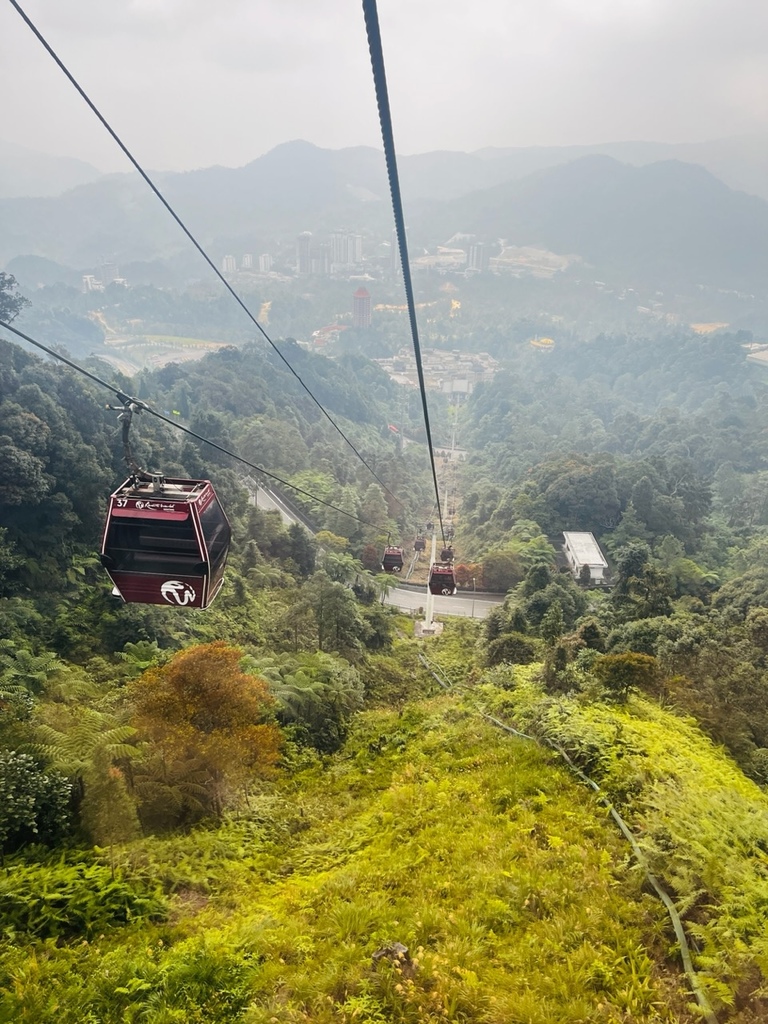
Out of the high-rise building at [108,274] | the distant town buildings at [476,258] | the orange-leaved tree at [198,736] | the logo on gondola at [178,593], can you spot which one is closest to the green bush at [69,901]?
the orange-leaved tree at [198,736]

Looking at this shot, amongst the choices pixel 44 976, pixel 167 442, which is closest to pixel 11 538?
pixel 167 442

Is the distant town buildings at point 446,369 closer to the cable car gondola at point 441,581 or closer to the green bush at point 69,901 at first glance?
the cable car gondola at point 441,581

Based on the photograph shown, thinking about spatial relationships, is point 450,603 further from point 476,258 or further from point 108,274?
point 476,258

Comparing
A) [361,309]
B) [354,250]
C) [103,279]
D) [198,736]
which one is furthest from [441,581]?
[354,250]

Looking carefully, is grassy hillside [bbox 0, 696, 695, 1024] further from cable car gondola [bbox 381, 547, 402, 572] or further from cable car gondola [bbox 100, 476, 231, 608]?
cable car gondola [bbox 381, 547, 402, 572]

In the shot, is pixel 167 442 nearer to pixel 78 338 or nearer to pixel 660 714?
pixel 660 714

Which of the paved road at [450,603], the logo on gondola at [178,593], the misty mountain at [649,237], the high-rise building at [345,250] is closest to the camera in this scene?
the logo on gondola at [178,593]

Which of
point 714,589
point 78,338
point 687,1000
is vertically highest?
point 78,338
